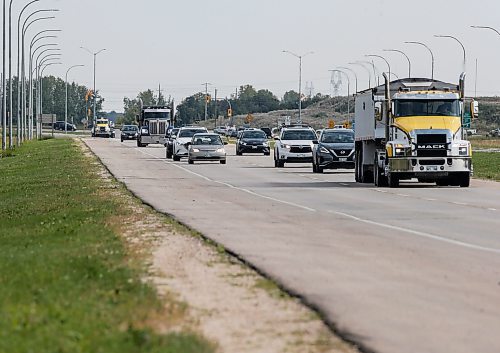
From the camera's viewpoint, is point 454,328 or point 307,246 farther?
point 307,246

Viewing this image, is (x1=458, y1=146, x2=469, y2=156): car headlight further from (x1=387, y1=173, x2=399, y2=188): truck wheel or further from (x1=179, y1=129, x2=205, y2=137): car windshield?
(x1=179, y1=129, x2=205, y2=137): car windshield

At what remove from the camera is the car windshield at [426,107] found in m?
37.8

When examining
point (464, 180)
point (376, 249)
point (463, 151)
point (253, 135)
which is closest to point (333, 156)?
point (464, 180)

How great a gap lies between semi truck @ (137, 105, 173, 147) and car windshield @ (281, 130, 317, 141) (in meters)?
37.4

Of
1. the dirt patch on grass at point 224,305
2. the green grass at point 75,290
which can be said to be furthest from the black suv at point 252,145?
the dirt patch on grass at point 224,305

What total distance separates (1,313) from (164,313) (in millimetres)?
1358

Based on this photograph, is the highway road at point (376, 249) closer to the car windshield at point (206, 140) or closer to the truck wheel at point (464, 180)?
the truck wheel at point (464, 180)

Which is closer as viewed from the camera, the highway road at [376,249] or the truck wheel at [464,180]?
the highway road at [376,249]

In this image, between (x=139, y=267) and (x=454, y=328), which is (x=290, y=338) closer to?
(x=454, y=328)

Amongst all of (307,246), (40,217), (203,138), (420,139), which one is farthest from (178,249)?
(203,138)

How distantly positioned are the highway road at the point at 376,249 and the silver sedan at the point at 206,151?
2324cm

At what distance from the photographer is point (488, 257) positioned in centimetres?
1652

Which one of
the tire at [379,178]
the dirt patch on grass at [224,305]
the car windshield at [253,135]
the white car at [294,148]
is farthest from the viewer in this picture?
the car windshield at [253,135]

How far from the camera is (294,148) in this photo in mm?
57344
